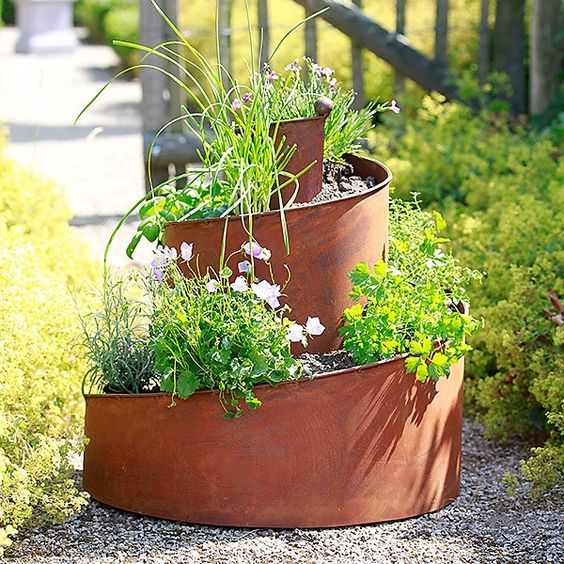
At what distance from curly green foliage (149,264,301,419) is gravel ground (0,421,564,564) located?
378 mm

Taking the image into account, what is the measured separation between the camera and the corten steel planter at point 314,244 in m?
3.08

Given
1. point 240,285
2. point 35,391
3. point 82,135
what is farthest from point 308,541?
point 82,135

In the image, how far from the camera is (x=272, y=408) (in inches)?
118

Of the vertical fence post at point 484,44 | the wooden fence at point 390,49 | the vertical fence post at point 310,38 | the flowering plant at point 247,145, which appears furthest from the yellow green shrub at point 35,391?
the vertical fence post at point 484,44

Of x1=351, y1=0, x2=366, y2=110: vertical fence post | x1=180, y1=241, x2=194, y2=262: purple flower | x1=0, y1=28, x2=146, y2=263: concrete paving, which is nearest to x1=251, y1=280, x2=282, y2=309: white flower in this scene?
x1=180, y1=241, x2=194, y2=262: purple flower

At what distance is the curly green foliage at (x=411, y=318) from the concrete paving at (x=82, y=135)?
88.1 inches

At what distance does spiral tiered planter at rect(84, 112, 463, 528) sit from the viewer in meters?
3.01

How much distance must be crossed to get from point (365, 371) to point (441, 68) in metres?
4.75

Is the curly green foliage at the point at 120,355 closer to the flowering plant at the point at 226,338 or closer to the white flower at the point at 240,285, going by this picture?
the flowering plant at the point at 226,338

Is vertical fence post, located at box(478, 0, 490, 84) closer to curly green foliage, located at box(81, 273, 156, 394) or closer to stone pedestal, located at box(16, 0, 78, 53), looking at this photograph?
curly green foliage, located at box(81, 273, 156, 394)

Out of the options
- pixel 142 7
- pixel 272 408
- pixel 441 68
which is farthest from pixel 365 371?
pixel 441 68

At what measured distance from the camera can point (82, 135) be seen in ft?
36.9

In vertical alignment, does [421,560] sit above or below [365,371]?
below

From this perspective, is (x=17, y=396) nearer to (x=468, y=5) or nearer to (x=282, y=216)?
(x=282, y=216)
